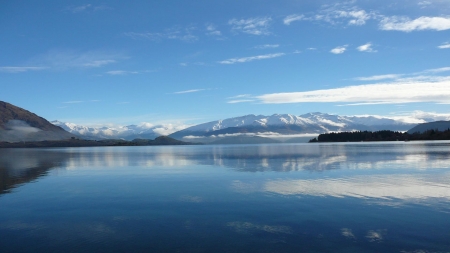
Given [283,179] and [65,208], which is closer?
[65,208]

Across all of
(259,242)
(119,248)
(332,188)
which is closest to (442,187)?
(332,188)

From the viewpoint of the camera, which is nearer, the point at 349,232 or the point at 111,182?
the point at 349,232

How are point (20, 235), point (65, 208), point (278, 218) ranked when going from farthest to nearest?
point (65, 208), point (278, 218), point (20, 235)

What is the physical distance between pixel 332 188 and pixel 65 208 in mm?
16369

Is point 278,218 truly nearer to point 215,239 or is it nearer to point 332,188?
point 215,239

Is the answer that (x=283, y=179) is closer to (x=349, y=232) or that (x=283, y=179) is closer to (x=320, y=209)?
(x=320, y=209)

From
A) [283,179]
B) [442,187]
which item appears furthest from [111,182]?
[442,187]

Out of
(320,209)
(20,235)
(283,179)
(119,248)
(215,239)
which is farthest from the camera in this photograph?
(283,179)

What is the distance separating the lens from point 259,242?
1223 centimetres

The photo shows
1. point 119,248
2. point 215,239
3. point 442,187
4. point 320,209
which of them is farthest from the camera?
point 442,187

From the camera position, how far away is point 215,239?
12.7m

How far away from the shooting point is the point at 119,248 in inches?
464

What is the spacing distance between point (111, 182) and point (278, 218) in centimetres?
1798

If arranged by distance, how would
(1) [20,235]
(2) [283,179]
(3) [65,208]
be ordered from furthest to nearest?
(2) [283,179] → (3) [65,208] → (1) [20,235]
